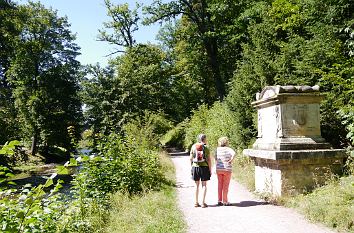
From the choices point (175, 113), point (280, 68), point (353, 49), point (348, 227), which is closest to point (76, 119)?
point (175, 113)

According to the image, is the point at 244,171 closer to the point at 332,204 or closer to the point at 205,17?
the point at 332,204

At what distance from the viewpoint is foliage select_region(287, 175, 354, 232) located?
622cm

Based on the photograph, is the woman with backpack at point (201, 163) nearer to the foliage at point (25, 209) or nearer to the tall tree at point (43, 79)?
the foliage at point (25, 209)

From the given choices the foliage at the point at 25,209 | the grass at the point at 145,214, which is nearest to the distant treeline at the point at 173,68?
the grass at the point at 145,214

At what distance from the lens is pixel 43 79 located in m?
35.1

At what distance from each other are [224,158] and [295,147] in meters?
1.69

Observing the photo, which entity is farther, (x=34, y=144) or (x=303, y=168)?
(x=34, y=144)

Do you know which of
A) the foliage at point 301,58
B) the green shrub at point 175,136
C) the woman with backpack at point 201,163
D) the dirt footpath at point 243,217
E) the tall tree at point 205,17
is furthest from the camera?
the green shrub at point 175,136

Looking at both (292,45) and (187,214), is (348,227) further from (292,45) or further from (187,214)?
(292,45)

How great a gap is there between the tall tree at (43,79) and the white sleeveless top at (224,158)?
2715cm

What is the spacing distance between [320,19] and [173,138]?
1962 centimetres

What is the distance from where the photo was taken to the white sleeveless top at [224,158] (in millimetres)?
8719

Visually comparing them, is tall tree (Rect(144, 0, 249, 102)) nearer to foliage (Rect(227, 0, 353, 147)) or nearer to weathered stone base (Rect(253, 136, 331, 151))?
foliage (Rect(227, 0, 353, 147))

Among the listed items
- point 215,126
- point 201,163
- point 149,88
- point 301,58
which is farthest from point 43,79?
point 201,163
